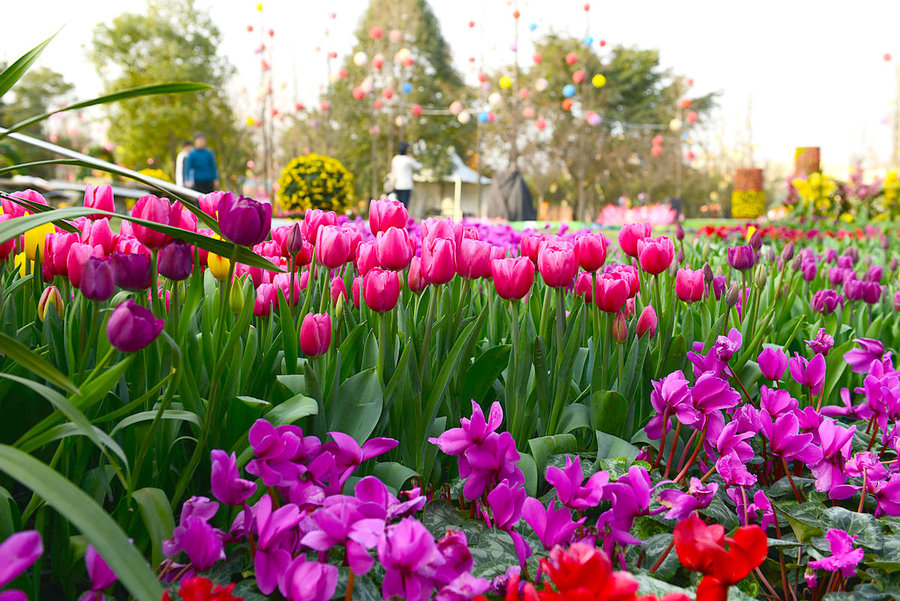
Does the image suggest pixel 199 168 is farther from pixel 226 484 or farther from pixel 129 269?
pixel 226 484

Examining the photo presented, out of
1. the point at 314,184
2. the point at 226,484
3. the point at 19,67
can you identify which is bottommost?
the point at 226,484

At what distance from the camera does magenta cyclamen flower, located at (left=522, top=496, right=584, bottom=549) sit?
2.71ft

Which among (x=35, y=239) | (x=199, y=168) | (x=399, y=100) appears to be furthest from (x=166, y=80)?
(x=35, y=239)

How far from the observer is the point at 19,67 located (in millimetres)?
1088

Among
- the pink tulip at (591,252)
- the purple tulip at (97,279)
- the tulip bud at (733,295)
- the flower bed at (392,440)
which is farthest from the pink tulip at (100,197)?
the tulip bud at (733,295)

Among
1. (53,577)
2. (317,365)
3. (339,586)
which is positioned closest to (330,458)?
(339,586)

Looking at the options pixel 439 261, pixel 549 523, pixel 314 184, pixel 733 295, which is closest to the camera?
pixel 549 523

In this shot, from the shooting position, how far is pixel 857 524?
3.27 feet

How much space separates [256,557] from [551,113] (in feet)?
111

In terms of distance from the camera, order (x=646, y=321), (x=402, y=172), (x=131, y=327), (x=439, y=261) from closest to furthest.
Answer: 1. (x=131, y=327)
2. (x=439, y=261)
3. (x=646, y=321)
4. (x=402, y=172)

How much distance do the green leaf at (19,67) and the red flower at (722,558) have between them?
114 centimetres

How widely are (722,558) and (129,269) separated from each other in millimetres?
808

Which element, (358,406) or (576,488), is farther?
(358,406)

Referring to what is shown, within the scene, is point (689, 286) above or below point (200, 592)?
above
